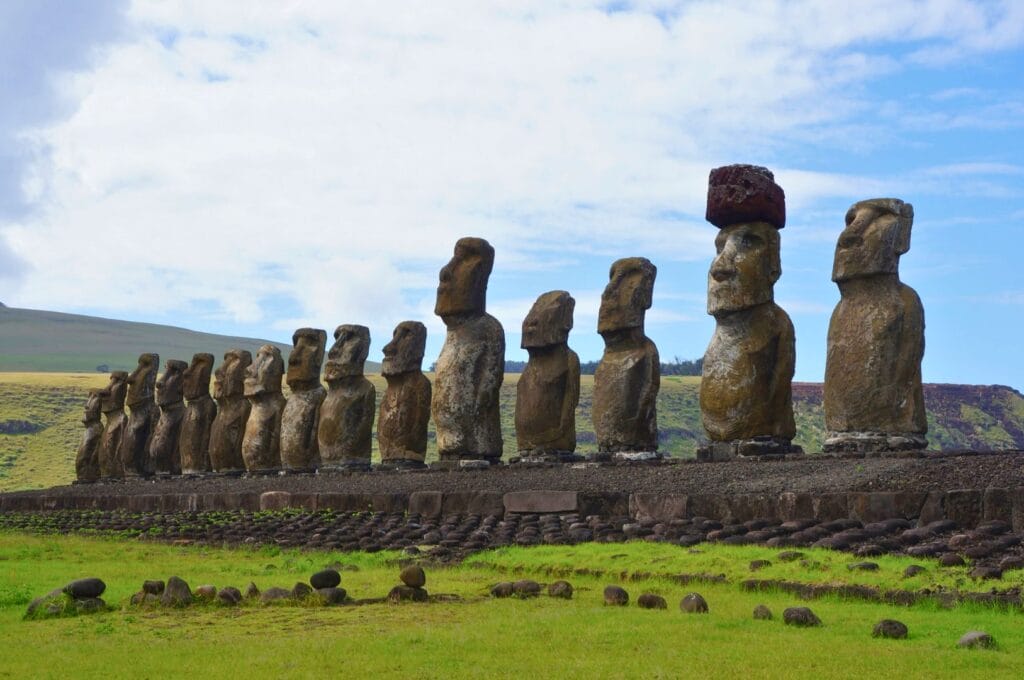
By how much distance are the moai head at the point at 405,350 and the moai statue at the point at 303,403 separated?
2.77 meters

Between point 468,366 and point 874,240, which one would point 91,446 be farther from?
point 874,240

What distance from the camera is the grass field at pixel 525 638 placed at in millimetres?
6152

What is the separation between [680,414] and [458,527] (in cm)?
5267

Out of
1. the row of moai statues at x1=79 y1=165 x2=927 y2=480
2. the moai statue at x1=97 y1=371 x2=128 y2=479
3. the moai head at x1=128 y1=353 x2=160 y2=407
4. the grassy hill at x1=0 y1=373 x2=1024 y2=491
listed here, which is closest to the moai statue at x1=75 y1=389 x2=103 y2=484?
the moai statue at x1=97 y1=371 x2=128 y2=479

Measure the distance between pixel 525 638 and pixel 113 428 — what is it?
27.1 metres

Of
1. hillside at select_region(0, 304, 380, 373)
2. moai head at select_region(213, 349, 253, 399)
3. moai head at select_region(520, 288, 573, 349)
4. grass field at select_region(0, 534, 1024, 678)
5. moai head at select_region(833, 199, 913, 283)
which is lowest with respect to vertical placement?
grass field at select_region(0, 534, 1024, 678)

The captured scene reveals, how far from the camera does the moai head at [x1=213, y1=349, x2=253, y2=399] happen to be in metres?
26.7

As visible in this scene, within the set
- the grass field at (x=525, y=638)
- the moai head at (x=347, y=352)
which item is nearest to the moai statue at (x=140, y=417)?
the moai head at (x=347, y=352)

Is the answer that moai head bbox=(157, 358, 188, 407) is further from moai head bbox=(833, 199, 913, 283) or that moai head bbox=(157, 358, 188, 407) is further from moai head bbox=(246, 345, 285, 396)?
moai head bbox=(833, 199, 913, 283)

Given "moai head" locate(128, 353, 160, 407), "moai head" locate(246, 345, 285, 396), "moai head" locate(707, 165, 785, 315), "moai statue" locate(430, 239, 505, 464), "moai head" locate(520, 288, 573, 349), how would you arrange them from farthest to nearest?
"moai head" locate(128, 353, 160, 407), "moai head" locate(246, 345, 285, 396), "moai statue" locate(430, 239, 505, 464), "moai head" locate(520, 288, 573, 349), "moai head" locate(707, 165, 785, 315)

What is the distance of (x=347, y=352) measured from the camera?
74.6ft

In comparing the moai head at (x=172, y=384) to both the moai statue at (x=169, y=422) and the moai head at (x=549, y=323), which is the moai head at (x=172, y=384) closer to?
the moai statue at (x=169, y=422)

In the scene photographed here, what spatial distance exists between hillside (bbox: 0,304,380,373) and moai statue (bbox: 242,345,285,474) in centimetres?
8447

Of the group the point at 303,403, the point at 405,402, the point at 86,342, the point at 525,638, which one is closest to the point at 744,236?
the point at 405,402
